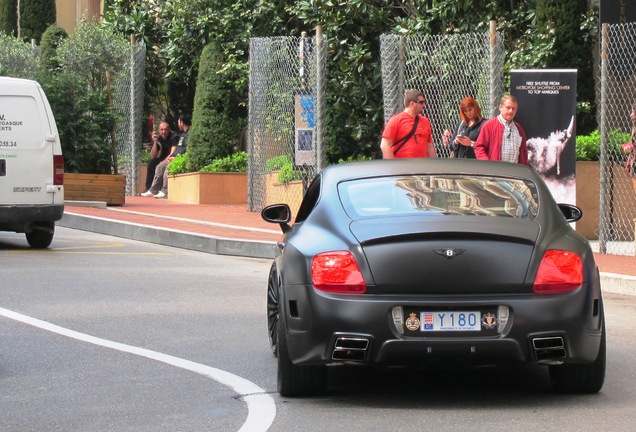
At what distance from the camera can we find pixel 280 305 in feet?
25.4

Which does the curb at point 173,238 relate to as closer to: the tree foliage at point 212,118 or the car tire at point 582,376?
the tree foliage at point 212,118

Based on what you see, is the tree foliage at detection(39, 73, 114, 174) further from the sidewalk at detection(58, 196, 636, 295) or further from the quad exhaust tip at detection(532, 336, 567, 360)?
the quad exhaust tip at detection(532, 336, 567, 360)

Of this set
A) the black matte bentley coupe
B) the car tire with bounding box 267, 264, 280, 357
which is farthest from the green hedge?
the black matte bentley coupe

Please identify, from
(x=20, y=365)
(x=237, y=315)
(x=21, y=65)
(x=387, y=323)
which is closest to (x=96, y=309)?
(x=237, y=315)

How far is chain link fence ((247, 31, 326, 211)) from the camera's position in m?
20.2

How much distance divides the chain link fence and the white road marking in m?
9.36

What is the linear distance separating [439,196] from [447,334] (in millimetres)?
1002

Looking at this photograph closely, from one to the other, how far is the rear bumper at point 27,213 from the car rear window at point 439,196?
9070mm

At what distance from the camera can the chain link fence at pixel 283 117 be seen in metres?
20.2

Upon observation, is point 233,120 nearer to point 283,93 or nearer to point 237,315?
point 283,93

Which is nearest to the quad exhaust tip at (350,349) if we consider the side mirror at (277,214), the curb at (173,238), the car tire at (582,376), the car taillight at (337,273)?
the car taillight at (337,273)

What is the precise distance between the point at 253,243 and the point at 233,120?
425 inches

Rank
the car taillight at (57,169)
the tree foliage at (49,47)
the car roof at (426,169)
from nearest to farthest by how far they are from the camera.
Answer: the car roof at (426,169) → the car taillight at (57,169) → the tree foliage at (49,47)

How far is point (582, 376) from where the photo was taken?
301 inches
